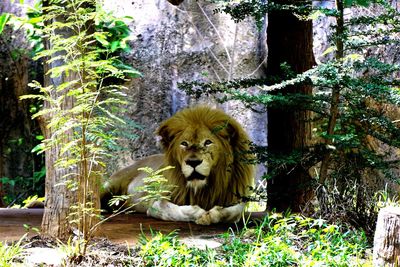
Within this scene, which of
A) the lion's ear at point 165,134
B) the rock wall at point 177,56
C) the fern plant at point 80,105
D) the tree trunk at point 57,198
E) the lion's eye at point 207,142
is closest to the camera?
the fern plant at point 80,105

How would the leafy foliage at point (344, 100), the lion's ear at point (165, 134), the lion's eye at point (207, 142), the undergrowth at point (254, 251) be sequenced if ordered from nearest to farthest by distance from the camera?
the undergrowth at point (254, 251) < the leafy foliage at point (344, 100) < the lion's eye at point (207, 142) < the lion's ear at point (165, 134)

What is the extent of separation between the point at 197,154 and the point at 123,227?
37.7 inches

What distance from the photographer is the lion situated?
607 centimetres

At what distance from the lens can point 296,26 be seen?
6.77 m

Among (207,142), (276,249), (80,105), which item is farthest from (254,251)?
(207,142)

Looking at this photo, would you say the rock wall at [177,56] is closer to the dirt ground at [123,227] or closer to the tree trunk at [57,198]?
the dirt ground at [123,227]

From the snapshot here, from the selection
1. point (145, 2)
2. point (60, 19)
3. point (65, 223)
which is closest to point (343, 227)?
point (65, 223)

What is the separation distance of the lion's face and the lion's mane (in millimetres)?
63

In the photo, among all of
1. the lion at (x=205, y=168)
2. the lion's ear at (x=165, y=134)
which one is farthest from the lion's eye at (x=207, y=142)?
the lion's ear at (x=165, y=134)

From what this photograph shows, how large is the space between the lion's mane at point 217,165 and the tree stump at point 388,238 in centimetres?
210

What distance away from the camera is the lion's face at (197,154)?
604cm

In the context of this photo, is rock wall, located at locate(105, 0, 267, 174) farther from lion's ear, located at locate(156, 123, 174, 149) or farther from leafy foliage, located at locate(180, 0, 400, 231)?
leafy foliage, located at locate(180, 0, 400, 231)

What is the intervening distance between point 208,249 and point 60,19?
2.07 metres

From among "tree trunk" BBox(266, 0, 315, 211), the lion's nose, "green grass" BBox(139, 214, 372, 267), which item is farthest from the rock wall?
"green grass" BBox(139, 214, 372, 267)
